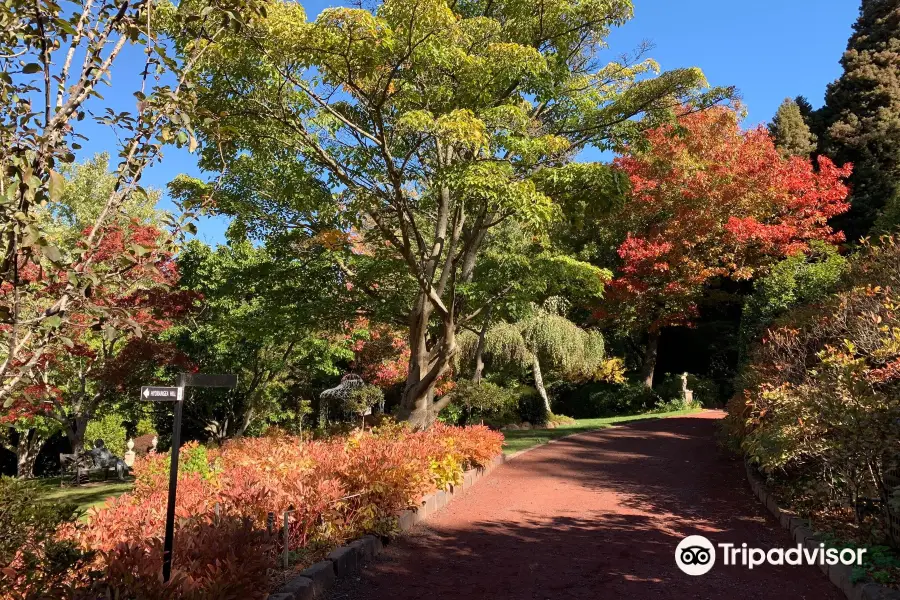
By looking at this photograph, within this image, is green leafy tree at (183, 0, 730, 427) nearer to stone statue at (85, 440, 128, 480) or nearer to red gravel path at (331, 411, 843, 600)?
red gravel path at (331, 411, 843, 600)

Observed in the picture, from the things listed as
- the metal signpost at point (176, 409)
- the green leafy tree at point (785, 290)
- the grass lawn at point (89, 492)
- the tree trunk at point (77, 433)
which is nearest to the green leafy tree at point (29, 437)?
the tree trunk at point (77, 433)

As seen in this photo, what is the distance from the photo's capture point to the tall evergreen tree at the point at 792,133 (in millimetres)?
24109

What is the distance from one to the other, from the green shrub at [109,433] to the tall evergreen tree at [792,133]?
87.2ft

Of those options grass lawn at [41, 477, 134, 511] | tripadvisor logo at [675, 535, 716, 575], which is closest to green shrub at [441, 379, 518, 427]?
grass lawn at [41, 477, 134, 511]

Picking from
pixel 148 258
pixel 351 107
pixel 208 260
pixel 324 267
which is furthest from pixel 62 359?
pixel 148 258

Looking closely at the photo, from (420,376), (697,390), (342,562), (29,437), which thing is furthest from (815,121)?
(29,437)

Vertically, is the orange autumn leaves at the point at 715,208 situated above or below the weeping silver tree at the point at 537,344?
above

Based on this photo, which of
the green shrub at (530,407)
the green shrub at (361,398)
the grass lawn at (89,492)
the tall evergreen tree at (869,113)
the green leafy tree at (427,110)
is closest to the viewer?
the green leafy tree at (427,110)

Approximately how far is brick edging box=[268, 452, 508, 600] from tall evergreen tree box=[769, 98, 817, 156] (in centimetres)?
2322

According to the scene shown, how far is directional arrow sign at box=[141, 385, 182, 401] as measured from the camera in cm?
323

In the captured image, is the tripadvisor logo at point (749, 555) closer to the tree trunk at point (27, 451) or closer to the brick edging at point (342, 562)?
the brick edging at point (342, 562)

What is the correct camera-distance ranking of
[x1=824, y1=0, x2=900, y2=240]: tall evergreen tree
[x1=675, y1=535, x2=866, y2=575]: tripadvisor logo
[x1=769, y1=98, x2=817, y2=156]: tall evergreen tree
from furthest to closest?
1. [x1=769, y1=98, x2=817, y2=156]: tall evergreen tree
2. [x1=824, y1=0, x2=900, y2=240]: tall evergreen tree
3. [x1=675, y1=535, x2=866, y2=575]: tripadvisor logo

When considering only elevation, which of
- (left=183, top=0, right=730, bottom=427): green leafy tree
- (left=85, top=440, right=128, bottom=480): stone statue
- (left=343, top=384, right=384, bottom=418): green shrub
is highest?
(left=183, top=0, right=730, bottom=427): green leafy tree

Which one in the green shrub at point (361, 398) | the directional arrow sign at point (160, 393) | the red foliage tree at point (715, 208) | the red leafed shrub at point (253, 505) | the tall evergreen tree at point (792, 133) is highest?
the tall evergreen tree at point (792, 133)
